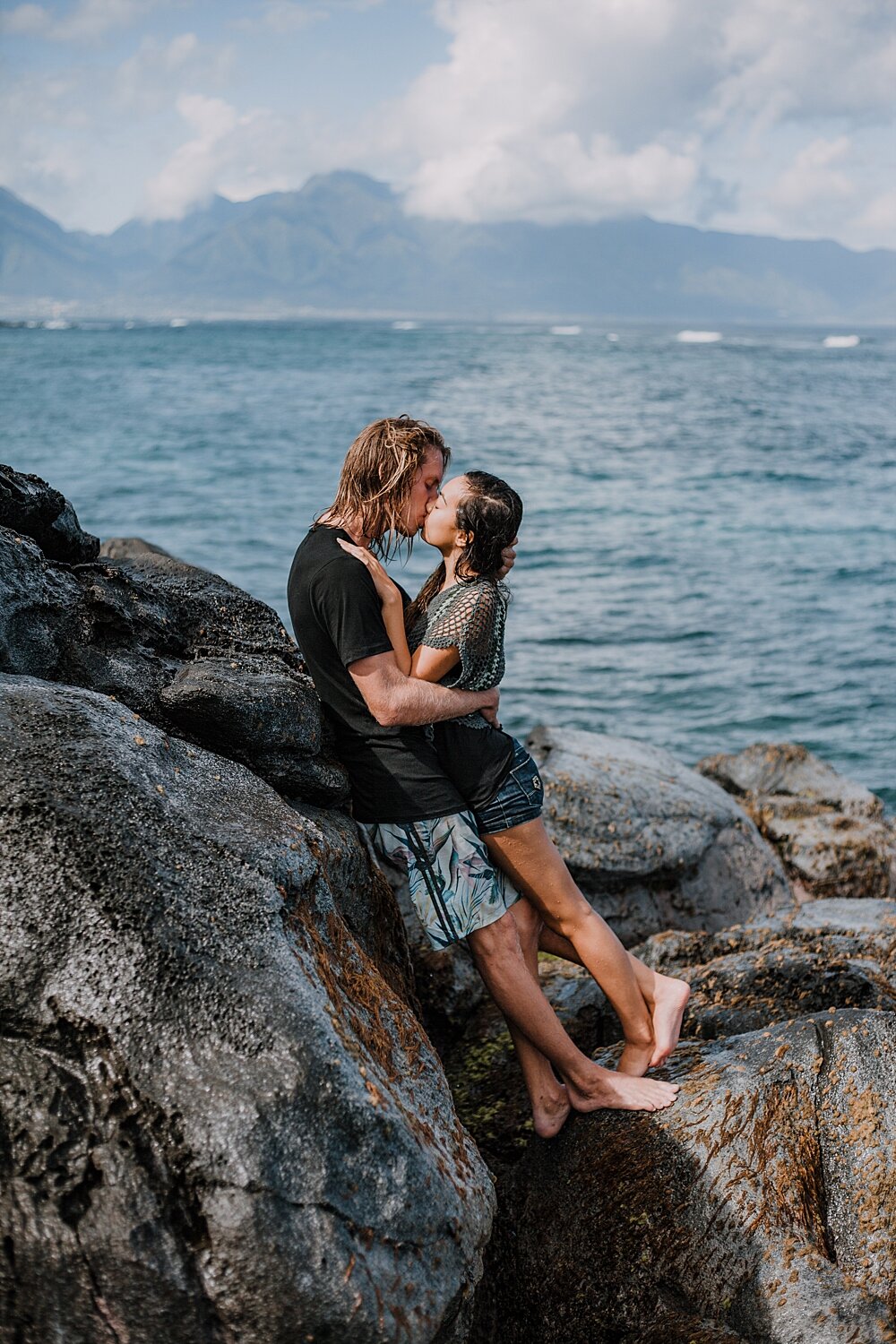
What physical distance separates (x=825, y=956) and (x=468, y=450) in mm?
35919

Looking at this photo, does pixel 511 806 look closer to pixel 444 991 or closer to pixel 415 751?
pixel 415 751

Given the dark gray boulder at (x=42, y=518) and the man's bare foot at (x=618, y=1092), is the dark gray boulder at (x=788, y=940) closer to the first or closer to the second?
the man's bare foot at (x=618, y=1092)

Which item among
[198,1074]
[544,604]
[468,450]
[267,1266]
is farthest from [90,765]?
[468,450]

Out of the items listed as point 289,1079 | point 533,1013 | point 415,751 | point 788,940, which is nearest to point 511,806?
point 415,751

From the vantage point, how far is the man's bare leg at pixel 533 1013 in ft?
16.9

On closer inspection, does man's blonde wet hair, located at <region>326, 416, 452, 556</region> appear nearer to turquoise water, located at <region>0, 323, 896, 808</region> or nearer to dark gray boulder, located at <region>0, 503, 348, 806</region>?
dark gray boulder, located at <region>0, 503, 348, 806</region>

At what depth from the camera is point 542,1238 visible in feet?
15.9

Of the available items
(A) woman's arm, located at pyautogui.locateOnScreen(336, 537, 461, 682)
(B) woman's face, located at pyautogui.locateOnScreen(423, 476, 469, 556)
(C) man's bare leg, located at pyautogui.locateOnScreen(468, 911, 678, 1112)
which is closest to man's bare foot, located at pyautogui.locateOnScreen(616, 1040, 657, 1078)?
(C) man's bare leg, located at pyautogui.locateOnScreen(468, 911, 678, 1112)

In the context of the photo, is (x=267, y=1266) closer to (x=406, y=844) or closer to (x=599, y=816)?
(x=406, y=844)

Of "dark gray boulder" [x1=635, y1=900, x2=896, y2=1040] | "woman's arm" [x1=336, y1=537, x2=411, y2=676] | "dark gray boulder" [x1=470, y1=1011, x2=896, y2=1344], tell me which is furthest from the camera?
"dark gray boulder" [x1=635, y1=900, x2=896, y2=1040]

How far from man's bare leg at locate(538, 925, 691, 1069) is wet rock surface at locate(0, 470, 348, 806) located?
4.47 feet

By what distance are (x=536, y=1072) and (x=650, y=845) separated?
3696 mm

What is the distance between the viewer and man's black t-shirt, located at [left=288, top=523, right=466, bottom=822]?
15.9ft

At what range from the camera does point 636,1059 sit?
535cm
